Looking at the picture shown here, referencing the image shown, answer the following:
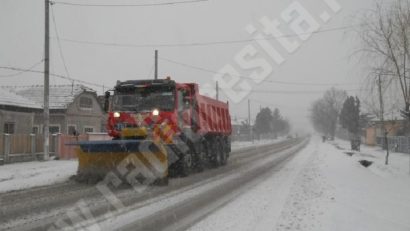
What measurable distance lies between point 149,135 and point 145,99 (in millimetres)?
1429

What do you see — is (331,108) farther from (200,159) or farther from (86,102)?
(200,159)

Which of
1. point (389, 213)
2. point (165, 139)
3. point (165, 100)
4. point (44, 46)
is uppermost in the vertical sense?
point (44, 46)

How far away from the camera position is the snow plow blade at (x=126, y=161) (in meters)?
14.2

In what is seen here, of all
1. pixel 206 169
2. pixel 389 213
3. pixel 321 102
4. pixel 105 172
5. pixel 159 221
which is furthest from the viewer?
pixel 321 102

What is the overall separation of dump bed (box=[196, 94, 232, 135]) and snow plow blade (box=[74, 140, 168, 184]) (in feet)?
13.9

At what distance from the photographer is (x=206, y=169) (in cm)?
2055

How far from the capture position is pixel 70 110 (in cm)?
4009

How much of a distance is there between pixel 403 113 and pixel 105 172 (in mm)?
13478

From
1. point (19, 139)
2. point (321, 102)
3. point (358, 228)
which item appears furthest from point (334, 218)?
point (321, 102)

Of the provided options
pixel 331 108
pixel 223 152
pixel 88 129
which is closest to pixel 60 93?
pixel 88 129

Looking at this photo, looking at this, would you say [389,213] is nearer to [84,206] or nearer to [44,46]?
[84,206]

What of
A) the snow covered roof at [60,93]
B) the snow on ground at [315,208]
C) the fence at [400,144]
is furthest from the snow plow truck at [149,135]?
the fence at [400,144]

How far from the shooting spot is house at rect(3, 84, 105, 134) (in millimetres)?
39312

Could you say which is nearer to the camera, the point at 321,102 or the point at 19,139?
the point at 19,139
